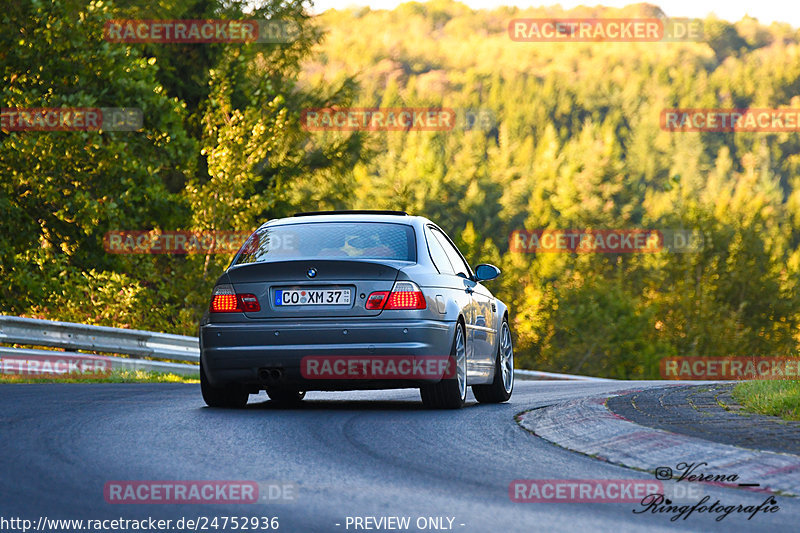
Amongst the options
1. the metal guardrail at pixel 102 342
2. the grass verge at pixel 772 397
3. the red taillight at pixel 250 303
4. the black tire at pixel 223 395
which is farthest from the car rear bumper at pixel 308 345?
the metal guardrail at pixel 102 342

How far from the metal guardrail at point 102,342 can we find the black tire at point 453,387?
26.4 feet

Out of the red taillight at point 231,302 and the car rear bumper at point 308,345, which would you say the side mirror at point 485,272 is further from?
the red taillight at point 231,302

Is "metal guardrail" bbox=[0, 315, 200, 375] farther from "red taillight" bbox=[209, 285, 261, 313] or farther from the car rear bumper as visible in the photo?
the car rear bumper

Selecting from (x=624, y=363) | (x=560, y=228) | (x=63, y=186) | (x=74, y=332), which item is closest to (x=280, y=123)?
(x=63, y=186)

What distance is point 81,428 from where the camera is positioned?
26.6ft

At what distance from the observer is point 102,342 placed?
57.7ft

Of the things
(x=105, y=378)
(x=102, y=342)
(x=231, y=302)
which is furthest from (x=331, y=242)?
(x=102, y=342)

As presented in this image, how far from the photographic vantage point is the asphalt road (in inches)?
200

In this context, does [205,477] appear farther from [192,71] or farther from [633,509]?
[192,71]

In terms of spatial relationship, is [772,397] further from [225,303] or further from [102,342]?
[102,342]

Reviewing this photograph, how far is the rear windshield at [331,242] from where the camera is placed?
974 cm

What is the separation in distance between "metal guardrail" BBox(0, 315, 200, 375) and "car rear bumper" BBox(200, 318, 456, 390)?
7.34 meters

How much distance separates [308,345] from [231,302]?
2.54ft

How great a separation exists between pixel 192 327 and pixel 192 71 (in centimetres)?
1350
